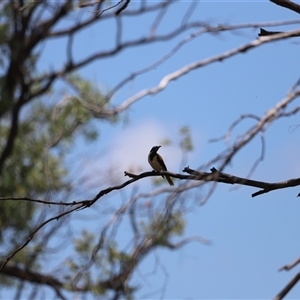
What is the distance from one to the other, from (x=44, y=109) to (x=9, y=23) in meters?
1.57

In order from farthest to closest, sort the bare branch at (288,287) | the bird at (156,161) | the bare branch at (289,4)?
the bird at (156,161), the bare branch at (289,4), the bare branch at (288,287)

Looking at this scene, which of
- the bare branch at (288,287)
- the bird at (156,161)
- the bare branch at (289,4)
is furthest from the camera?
the bird at (156,161)

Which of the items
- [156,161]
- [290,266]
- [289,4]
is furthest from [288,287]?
[156,161]

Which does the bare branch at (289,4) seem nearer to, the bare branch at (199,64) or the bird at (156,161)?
the bare branch at (199,64)

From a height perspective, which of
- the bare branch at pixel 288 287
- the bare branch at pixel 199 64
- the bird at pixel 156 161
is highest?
the bird at pixel 156 161

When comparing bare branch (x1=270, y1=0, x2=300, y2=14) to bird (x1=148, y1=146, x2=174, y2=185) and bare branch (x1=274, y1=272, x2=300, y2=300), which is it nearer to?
bare branch (x1=274, y1=272, x2=300, y2=300)

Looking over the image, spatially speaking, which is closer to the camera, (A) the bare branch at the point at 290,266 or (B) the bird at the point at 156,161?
(A) the bare branch at the point at 290,266

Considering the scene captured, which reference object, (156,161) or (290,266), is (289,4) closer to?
(290,266)

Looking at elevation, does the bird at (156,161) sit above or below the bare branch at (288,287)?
above

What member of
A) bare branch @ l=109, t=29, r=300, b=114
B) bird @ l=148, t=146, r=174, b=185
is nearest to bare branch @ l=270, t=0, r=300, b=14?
bare branch @ l=109, t=29, r=300, b=114

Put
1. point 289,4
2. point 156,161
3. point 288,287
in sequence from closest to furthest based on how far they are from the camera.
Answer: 1. point 288,287
2. point 289,4
3. point 156,161

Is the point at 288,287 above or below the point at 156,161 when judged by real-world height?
below

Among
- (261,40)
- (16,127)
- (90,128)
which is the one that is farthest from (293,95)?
(16,127)

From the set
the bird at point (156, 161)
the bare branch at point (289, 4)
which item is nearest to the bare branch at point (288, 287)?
the bare branch at point (289, 4)
